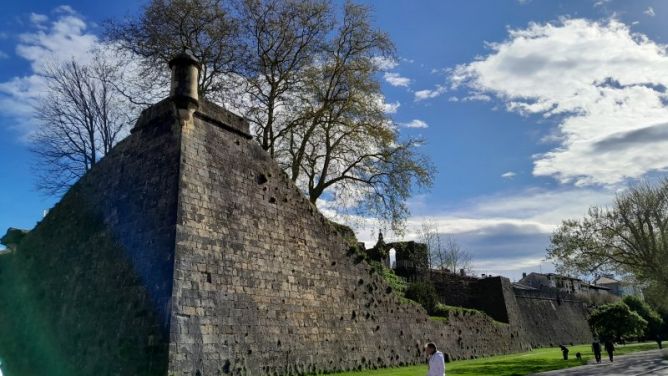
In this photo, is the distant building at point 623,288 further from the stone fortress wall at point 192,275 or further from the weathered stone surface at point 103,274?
the weathered stone surface at point 103,274

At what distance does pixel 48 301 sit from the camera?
15.4 metres

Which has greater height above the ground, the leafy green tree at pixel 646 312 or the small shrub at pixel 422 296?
the small shrub at pixel 422 296

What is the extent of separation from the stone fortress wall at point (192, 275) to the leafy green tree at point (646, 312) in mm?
34466

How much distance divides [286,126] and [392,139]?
5690 mm

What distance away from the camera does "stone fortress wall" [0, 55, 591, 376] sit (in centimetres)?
1123

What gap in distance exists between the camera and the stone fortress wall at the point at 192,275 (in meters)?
11.2

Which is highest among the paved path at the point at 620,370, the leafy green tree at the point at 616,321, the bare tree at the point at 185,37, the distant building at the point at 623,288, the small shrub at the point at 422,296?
the bare tree at the point at 185,37

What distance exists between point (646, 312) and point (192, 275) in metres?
45.0

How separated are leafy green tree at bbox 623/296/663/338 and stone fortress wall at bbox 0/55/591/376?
1357 inches

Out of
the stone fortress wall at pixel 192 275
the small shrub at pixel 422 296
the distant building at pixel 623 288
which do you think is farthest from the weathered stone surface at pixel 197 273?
the distant building at pixel 623 288

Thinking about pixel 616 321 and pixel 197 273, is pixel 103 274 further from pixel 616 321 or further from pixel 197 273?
pixel 616 321

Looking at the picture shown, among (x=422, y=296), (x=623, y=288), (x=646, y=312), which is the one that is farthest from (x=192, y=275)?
(x=623, y=288)

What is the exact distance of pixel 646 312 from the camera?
4288 cm

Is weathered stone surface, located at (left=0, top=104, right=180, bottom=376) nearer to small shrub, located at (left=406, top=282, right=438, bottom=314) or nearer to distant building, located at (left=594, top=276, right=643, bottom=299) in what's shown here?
small shrub, located at (left=406, top=282, right=438, bottom=314)
